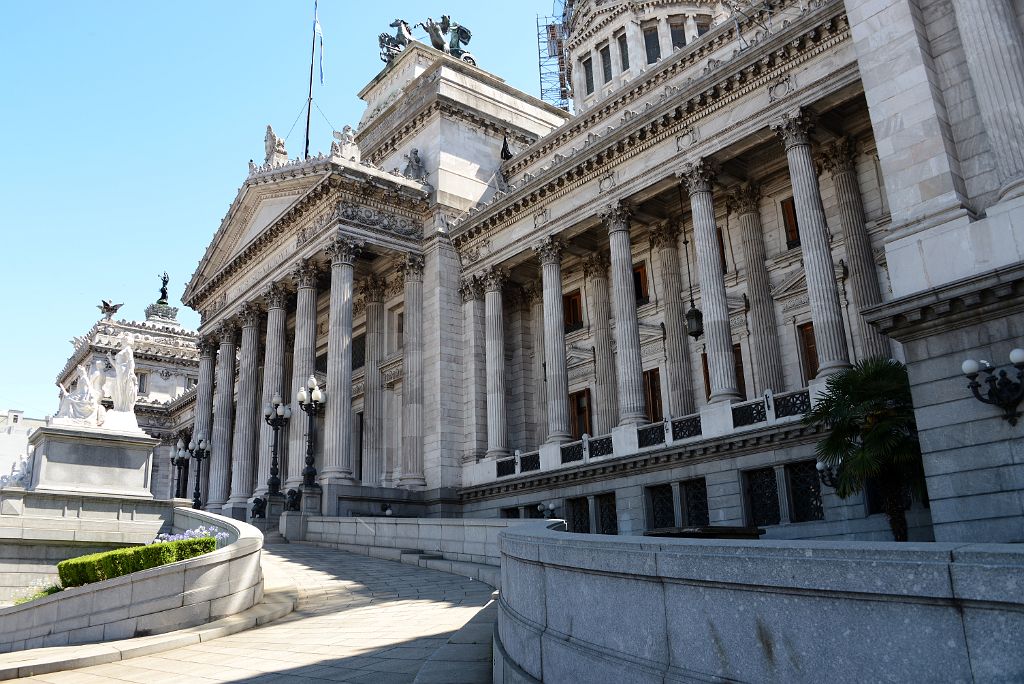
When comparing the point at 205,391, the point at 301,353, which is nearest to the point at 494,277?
the point at 301,353

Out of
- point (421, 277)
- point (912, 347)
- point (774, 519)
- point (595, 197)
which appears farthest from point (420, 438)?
point (912, 347)

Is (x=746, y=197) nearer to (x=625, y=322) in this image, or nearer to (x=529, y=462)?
(x=625, y=322)

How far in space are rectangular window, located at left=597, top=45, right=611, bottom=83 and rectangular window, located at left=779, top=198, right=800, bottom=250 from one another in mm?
29317

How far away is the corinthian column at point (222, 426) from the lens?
40.2m

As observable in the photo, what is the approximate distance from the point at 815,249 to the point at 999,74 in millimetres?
9343

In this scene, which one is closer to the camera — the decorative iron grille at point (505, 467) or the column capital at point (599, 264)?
the decorative iron grille at point (505, 467)

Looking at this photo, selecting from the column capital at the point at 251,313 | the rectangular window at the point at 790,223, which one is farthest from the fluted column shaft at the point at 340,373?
the rectangular window at the point at 790,223

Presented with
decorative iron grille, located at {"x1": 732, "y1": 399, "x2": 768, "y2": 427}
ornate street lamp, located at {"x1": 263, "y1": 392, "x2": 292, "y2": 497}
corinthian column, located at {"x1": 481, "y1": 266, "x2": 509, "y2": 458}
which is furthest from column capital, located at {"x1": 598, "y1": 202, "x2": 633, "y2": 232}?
ornate street lamp, located at {"x1": 263, "y1": 392, "x2": 292, "y2": 497}

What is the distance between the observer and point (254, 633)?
13844mm

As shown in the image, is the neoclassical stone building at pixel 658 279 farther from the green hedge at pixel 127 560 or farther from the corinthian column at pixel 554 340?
the green hedge at pixel 127 560

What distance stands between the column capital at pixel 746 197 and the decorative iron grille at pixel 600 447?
9307mm

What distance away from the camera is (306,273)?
36844 mm

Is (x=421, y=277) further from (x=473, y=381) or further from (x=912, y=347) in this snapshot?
(x=912, y=347)

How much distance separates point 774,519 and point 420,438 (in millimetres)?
15478
